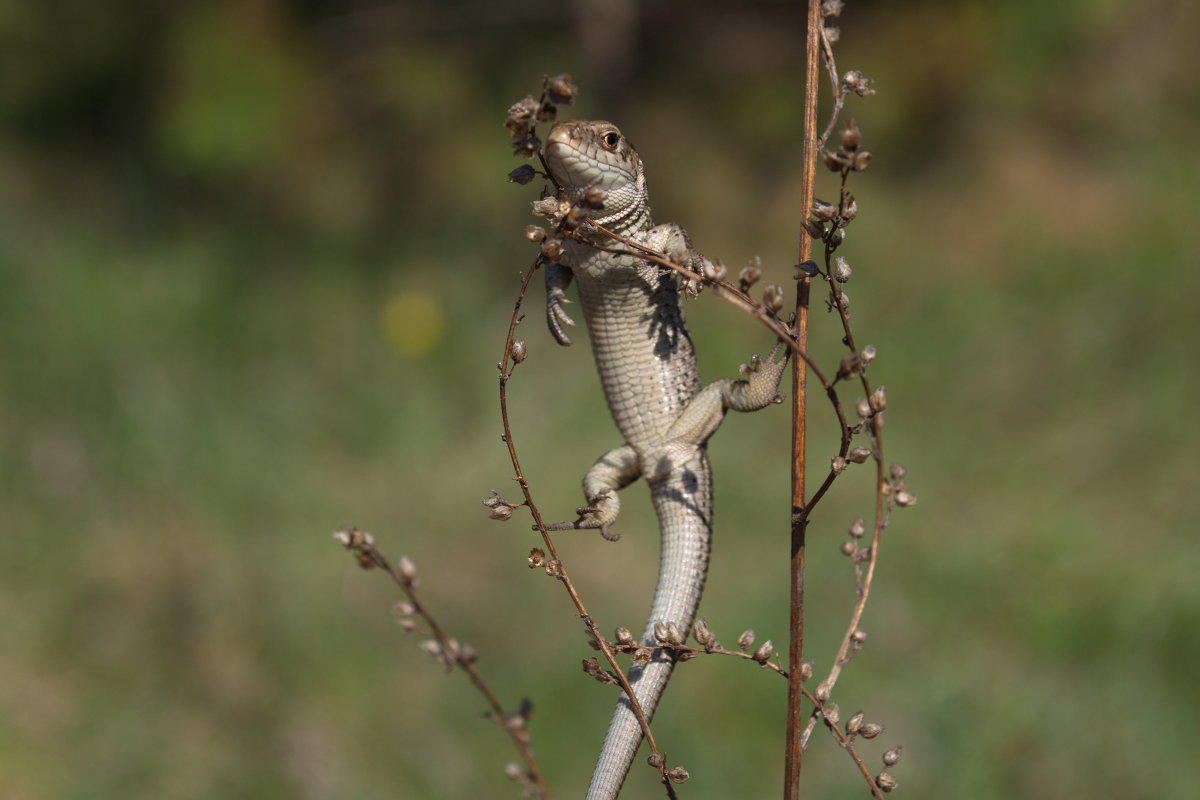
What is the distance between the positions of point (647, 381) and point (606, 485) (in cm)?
17

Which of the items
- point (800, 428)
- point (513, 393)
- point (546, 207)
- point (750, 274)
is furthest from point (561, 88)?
point (513, 393)

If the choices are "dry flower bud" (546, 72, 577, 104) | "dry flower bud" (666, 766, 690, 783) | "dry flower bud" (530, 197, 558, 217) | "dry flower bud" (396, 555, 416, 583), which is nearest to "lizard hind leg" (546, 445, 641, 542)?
"dry flower bud" (396, 555, 416, 583)

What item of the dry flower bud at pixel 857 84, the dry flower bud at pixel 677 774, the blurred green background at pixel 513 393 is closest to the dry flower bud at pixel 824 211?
the dry flower bud at pixel 857 84

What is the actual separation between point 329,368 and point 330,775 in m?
2.86

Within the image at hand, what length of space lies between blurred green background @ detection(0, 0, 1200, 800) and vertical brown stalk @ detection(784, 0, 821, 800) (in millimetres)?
2995

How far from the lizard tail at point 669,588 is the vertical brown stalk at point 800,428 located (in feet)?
0.69

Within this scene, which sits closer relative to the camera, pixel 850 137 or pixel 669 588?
pixel 850 137

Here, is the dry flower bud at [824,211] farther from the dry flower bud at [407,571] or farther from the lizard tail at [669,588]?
the dry flower bud at [407,571]

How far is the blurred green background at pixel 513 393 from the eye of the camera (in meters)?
4.63

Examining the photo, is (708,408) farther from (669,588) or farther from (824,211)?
(824,211)

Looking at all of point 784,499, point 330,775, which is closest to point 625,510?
point 784,499

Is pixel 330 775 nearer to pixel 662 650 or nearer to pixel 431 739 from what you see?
pixel 431 739

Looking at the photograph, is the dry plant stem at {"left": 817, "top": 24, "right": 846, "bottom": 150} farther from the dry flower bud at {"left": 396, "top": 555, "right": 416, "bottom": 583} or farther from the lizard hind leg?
the dry flower bud at {"left": 396, "top": 555, "right": 416, "bottom": 583}

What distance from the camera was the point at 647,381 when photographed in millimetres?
1795
